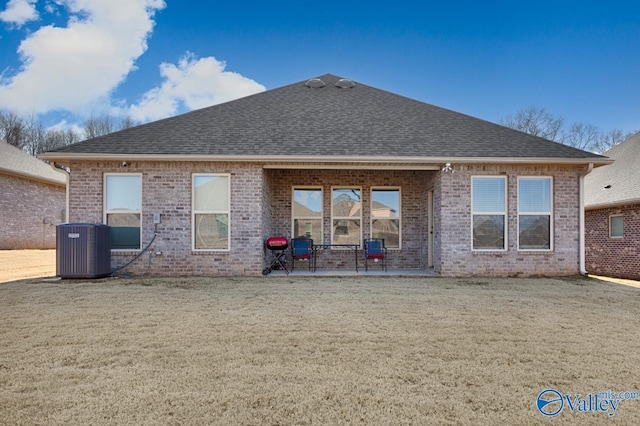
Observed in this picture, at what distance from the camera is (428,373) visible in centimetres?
336

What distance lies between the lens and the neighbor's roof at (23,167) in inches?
637

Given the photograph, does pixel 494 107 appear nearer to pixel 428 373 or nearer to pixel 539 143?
pixel 539 143

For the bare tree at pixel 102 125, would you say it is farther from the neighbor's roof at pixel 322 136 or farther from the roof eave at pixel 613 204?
the roof eave at pixel 613 204

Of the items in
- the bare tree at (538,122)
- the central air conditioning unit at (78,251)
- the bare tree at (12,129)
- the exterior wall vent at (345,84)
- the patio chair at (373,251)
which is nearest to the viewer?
the central air conditioning unit at (78,251)

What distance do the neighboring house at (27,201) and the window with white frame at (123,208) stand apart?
9.70 metres

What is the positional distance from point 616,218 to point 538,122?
17.4 metres

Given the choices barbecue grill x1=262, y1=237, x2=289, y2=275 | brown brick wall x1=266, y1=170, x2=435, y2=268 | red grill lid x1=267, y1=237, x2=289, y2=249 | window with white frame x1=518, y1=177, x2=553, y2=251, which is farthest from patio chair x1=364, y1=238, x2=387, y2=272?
window with white frame x1=518, y1=177, x2=553, y2=251

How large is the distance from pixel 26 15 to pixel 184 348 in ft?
59.4

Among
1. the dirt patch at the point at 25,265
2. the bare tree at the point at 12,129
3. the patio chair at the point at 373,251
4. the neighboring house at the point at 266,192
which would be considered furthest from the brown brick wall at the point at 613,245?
the bare tree at the point at 12,129

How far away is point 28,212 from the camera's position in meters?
17.2

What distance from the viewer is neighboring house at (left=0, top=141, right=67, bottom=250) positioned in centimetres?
1605

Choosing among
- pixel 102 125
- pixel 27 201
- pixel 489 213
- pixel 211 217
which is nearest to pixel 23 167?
pixel 27 201

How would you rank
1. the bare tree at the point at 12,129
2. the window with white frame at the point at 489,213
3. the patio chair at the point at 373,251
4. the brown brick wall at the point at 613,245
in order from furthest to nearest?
1. the bare tree at the point at 12,129
2. the brown brick wall at the point at 613,245
3. the patio chair at the point at 373,251
4. the window with white frame at the point at 489,213

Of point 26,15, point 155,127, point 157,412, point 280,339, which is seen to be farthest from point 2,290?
point 26,15
